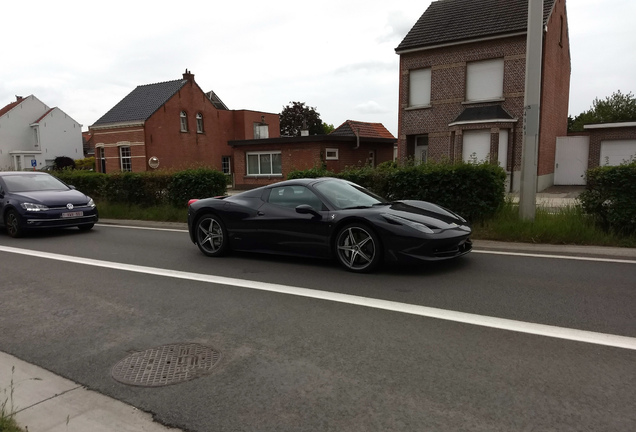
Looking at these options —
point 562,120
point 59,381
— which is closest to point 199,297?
point 59,381

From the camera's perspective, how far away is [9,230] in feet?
36.3

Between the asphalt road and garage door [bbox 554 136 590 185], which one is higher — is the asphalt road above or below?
below

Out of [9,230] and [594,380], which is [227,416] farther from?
[9,230]

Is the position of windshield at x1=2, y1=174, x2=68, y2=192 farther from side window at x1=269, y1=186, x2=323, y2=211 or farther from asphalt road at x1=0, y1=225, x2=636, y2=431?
side window at x1=269, y1=186, x2=323, y2=211

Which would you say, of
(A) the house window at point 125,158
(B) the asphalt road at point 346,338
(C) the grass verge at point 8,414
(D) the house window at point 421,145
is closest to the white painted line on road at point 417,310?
(B) the asphalt road at point 346,338

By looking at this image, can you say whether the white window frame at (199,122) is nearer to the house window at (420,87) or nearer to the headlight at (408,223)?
the house window at (420,87)

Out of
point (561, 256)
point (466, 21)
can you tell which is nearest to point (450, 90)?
point (466, 21)

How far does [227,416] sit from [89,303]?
129 inches

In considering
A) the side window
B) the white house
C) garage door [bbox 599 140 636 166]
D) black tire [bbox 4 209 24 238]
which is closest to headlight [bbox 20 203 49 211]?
black tire [bbox 4 209 24 238]

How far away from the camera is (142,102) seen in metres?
38.6

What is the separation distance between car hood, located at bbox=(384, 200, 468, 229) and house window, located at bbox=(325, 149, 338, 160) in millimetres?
22259

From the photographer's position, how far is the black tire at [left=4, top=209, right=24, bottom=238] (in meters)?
10.8

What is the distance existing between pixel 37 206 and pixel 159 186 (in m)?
4.44

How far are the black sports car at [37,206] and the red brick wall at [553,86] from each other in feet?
65.3
